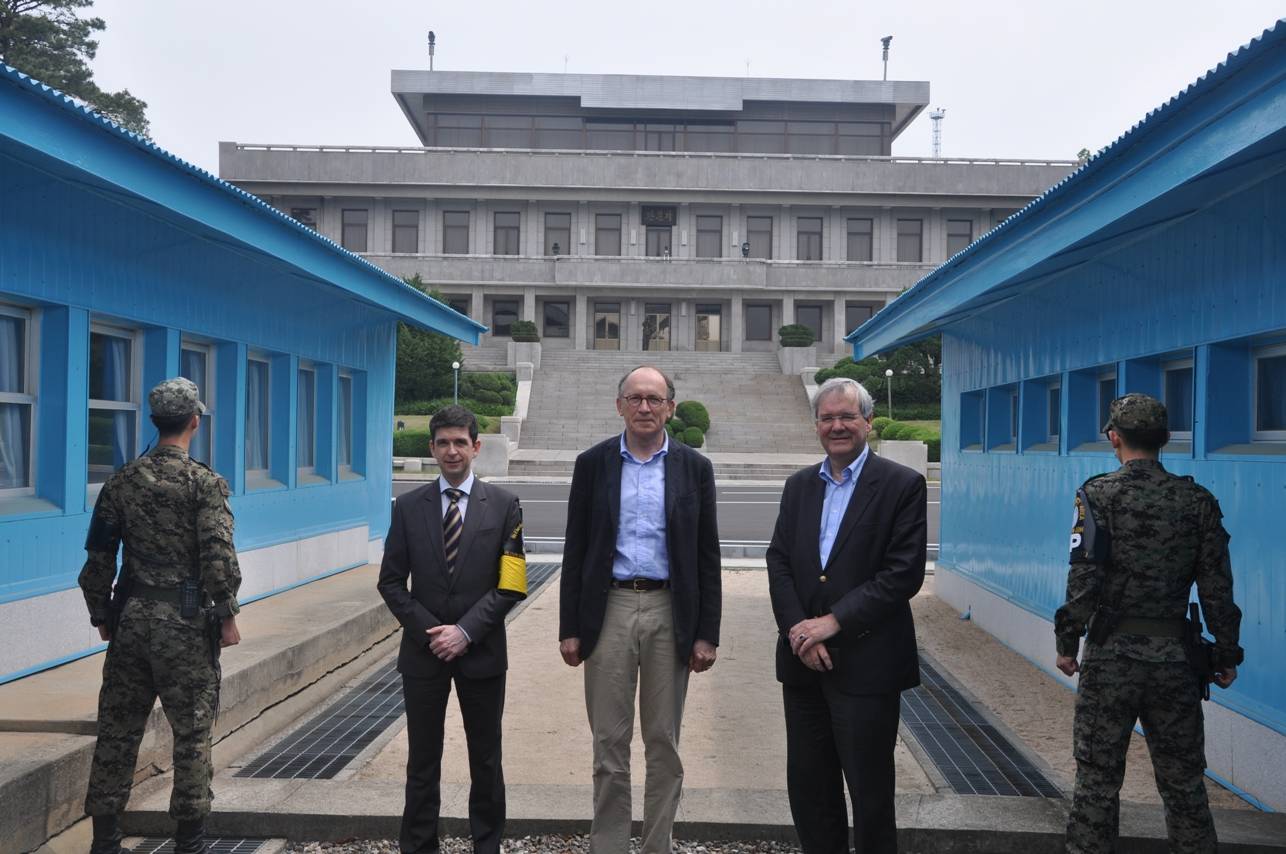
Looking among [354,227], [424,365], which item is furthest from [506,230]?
[424,365]

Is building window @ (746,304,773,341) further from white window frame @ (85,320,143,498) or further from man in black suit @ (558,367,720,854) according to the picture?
man in black suit @ (558,367,720,854)

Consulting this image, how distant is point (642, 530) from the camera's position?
4715 mm

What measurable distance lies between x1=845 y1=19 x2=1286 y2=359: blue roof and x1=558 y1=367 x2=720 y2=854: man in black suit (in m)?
2.53

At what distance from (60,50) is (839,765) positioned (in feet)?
169

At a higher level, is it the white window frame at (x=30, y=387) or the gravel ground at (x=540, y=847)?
the white window frame at (x=30, y=387)

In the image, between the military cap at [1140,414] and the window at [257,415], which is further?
the window at [257,415]

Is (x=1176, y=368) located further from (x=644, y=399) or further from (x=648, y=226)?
(x=648, y=226)

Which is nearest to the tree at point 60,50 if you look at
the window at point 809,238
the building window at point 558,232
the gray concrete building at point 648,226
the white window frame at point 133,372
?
the gray concrete building at point 648,226

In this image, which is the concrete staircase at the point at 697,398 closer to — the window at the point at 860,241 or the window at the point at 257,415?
the window at the point at 860,241

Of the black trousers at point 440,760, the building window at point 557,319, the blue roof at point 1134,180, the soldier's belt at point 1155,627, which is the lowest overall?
the black trousers at point 440,760

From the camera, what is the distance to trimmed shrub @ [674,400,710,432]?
128 feet

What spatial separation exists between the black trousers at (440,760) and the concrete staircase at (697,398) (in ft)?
108

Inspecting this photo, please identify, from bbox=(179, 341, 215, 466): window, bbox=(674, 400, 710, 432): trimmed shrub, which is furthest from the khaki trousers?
bbox=(674, 400, 710, 432): trimmed shrub

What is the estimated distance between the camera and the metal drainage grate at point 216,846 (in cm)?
511
